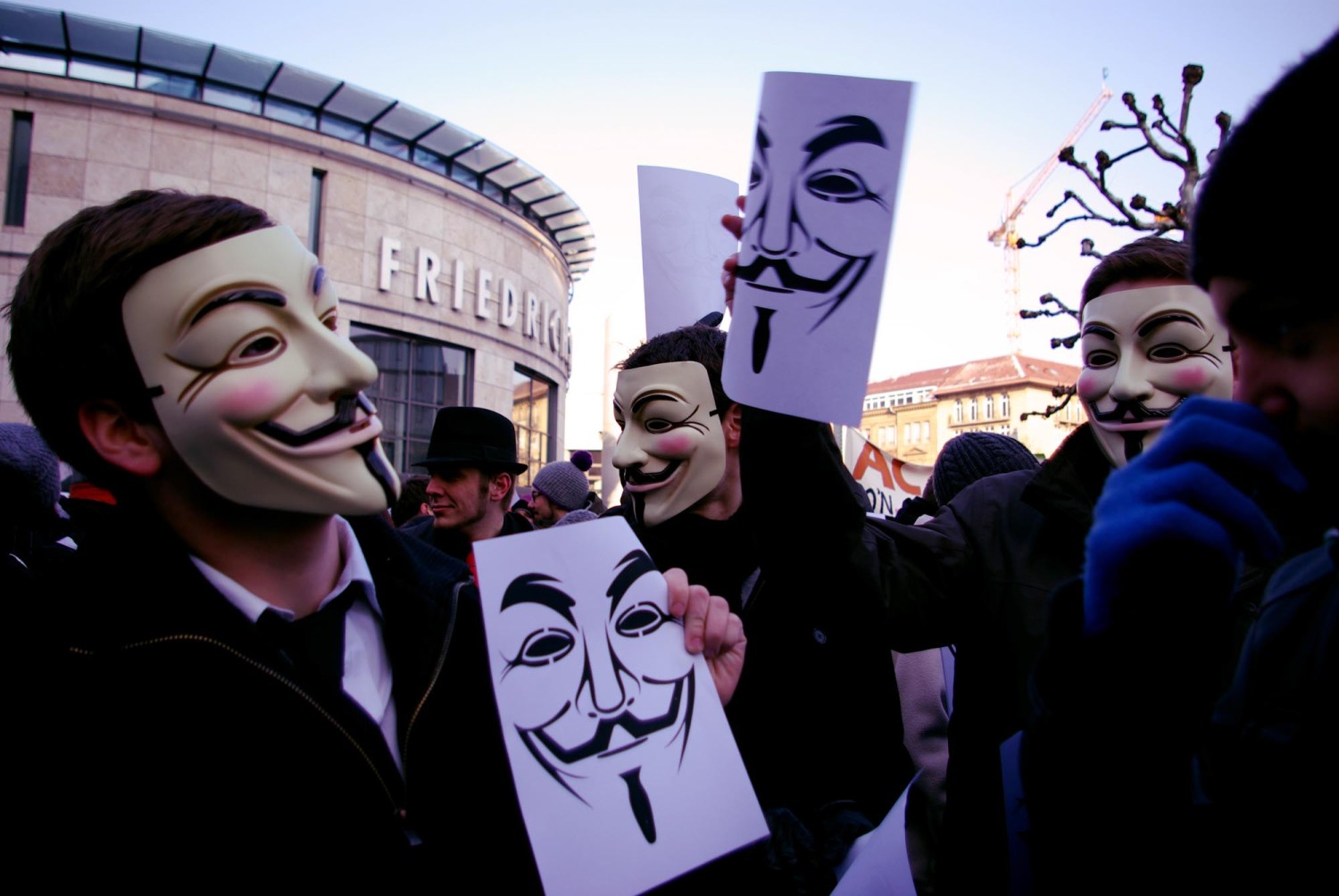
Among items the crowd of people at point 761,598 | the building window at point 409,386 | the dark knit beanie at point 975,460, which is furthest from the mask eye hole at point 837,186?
the building window at point 409,386

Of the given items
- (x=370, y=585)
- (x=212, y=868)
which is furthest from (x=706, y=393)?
(x=212, y=868)

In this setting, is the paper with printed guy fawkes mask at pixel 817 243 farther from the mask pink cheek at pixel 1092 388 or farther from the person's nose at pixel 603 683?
the mask pink cheek at pixel 1092 388

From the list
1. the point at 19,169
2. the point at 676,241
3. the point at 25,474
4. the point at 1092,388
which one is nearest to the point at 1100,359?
the point at 1092,388

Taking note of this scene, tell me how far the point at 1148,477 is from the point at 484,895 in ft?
4.22

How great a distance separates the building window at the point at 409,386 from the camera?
1762 centimetres

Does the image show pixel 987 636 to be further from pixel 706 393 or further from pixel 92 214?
pixel 92 214

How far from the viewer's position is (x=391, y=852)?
4.51 feet

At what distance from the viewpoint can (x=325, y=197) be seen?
16.9 m

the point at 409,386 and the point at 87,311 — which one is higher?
Result: the point at 409,386

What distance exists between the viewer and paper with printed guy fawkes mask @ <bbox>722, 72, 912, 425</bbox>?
1518mm

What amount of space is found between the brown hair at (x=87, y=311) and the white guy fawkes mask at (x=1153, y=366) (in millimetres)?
2072

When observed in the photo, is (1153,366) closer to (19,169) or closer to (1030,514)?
(1030,514)

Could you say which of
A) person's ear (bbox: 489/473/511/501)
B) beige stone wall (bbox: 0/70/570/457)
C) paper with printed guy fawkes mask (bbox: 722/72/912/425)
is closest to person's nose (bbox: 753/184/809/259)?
paper with printed guy fawkes mask (bbox: 722/72/912/425)

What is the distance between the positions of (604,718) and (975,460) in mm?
2042
